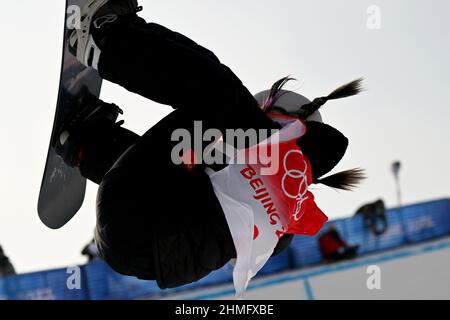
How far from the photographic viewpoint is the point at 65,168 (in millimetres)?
1963

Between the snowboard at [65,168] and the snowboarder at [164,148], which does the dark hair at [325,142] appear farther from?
the snowboard at [65,168]

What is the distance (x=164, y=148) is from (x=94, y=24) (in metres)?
Result: 0.33

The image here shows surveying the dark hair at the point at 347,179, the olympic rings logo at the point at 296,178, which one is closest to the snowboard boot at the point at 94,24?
the olympic rings logo at the point at 296,178

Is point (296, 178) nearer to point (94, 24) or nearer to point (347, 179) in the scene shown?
point (347, 179)

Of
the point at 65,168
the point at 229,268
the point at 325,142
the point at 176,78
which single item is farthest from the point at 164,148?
the point at 229,268

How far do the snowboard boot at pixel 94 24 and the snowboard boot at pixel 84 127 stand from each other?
0.23m

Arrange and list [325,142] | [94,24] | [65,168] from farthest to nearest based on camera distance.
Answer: [65,168] → [325,142] → [94,24]

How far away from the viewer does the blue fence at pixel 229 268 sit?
5.02 metres

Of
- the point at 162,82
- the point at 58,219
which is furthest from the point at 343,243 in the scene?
the point at 162,82

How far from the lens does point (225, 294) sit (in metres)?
4.53

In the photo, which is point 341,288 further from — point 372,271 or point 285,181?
point 285,181

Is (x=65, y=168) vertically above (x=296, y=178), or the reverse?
(x=65, y=168)

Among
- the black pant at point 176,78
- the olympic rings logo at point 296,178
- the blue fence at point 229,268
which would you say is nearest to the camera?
the black pant at point 176,78

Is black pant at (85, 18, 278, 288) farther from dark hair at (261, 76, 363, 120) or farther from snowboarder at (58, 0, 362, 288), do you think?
dark hair at (261, 76, 363, 120)
